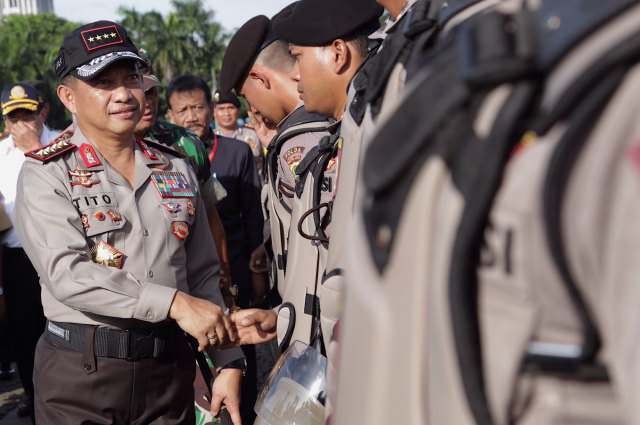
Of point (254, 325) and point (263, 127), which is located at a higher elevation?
point (263, 127)

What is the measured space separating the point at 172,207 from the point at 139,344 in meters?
0.52

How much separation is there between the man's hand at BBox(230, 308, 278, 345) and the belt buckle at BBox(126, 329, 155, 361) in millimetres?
323

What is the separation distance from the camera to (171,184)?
9.00 ft

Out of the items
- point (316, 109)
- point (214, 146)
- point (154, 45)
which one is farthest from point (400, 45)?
point (154, 45)

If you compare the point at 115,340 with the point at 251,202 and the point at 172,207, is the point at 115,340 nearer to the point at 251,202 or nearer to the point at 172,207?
the point at 172,207

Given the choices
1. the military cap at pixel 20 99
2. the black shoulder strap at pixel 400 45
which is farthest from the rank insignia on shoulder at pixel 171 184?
the military cap at pixel 20 99

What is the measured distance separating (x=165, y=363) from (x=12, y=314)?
2.35 metres

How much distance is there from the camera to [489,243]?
0.72 meters

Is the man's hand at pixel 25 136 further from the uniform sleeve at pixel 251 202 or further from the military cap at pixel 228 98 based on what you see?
the military cap at pixel 228 98

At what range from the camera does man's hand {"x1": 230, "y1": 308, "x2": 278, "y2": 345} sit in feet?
8.06

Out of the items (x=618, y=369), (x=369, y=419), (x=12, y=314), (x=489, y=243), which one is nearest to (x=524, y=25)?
(x=489, y=243)

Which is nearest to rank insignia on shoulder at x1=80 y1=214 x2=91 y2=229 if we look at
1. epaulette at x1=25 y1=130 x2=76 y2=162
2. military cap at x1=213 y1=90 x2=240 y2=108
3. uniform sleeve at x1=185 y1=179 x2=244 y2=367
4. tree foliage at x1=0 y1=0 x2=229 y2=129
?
epaulette at x1=25 y1=130 x2=76 y2=162

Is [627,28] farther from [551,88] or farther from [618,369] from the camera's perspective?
[618,369]

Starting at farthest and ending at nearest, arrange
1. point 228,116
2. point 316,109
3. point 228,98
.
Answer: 1. point 228,116
2. point 228,98
3. point 316,109
